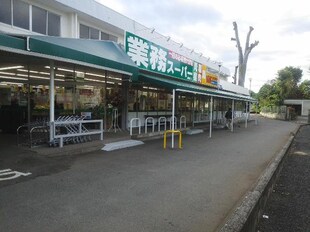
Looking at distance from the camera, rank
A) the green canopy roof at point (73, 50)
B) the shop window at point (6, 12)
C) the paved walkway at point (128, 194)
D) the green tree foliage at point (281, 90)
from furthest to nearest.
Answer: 1. the green tree foliage at point (281, 90)
2. the shop window at point (6, 12)
3. the green canopy roof at point (73, 50)
4. the paved walkway at point (128, 194)

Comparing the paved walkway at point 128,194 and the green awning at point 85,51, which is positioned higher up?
the green awning at point 85,51

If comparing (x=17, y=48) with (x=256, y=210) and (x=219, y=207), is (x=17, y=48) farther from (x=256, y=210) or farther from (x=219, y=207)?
(x=256, y=210)

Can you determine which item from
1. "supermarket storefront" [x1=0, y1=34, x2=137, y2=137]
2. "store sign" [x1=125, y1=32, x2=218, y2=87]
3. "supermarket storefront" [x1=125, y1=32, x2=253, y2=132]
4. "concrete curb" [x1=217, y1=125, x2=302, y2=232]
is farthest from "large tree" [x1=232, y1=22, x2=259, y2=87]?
"concrete curb" [x1=217, y1=125, x2=302, y2=232]

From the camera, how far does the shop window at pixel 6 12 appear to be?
390 inches

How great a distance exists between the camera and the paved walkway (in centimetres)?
375

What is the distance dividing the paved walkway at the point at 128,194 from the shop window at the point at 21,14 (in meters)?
6.43

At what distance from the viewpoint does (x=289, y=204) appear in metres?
5.50

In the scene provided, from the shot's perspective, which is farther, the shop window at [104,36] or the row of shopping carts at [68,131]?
the shop window at [104,36]

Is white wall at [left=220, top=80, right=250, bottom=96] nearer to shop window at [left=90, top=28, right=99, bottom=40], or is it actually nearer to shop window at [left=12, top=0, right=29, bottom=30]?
shop window at [left=90, top=28, right=99, bottom=40]

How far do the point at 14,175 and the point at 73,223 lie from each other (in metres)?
2.74

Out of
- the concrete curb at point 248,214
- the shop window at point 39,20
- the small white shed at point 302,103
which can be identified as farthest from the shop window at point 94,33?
the small white shed at point 302,103

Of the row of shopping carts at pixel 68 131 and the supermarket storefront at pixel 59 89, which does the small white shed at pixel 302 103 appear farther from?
the row of shopping carts at pixel 68 131

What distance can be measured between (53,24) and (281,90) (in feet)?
146

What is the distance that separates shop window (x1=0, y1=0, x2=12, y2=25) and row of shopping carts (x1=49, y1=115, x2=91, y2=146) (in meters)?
4.78
